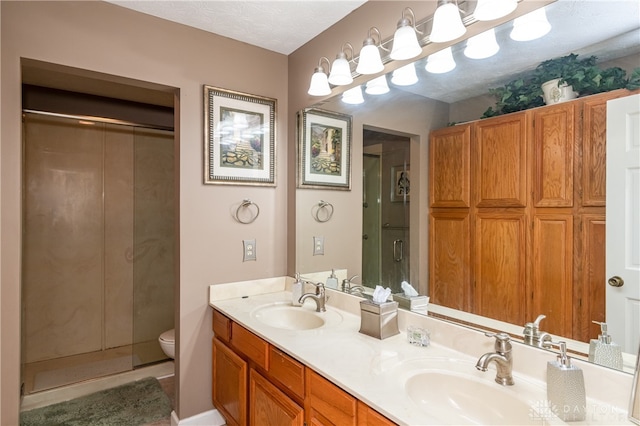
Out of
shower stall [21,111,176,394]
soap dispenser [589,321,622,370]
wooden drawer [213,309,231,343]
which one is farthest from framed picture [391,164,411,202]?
shower stall [21,111,176,394]

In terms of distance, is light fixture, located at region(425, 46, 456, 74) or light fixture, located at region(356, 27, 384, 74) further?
light fixture, located at region(356, 27, 384, 74)

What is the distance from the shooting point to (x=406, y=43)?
1.45 meters

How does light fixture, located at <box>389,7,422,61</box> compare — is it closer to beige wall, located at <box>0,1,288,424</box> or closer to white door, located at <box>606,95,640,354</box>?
white door, located at <box>606,95,640,354</box>

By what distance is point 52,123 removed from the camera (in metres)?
3.10

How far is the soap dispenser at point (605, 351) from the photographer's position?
0.97 metres

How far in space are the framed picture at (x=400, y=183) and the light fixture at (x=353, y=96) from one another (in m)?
0.48

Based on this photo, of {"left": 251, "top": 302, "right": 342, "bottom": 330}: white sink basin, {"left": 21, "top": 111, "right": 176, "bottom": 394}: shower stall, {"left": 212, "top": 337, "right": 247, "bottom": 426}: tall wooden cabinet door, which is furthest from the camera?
{"left": 21, "top": 111, "right": 176, "bottom": 394}: shower stall

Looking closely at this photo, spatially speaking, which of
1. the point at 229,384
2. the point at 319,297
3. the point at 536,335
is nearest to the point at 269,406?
the point at 229,384

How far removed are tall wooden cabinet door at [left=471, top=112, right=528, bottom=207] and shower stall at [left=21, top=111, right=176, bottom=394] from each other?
114 inches

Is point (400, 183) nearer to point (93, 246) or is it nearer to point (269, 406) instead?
point (269, 406)

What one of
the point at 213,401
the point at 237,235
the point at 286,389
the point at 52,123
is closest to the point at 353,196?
the point at 237,235

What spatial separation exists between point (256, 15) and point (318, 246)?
1.38 metres

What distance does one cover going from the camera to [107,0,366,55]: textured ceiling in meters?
1.79

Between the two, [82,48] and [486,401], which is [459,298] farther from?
[82,48]
